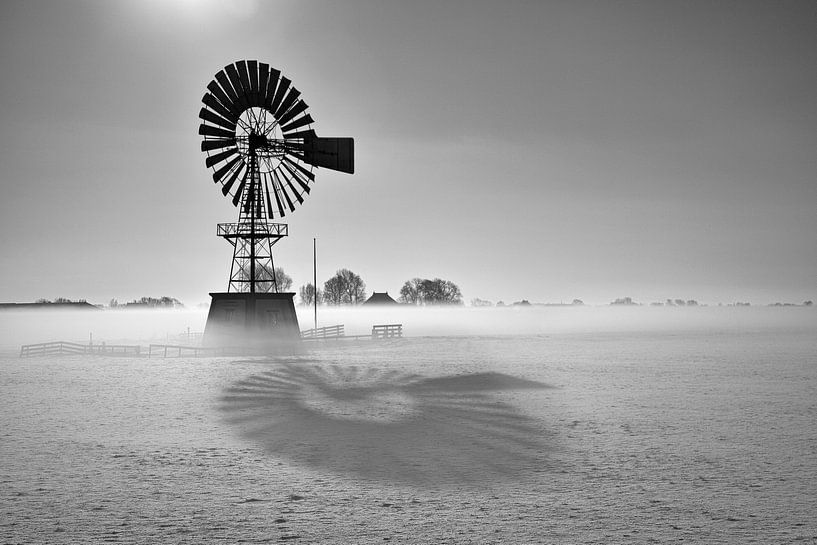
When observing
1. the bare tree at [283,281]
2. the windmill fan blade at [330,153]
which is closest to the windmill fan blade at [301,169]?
the windmill fan blade at [330,153]

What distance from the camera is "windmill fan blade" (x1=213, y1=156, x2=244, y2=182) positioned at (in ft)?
126

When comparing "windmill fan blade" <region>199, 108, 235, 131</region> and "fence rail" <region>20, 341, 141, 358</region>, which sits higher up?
"windmill fan blade" <region>199, 108, 235, 131</region>

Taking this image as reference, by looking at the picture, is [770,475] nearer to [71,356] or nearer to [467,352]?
[467,352]

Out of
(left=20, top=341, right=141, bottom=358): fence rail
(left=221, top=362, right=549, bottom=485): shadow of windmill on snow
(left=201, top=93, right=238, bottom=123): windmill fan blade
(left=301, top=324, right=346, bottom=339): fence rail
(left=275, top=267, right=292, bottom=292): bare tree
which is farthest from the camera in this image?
(left=275, top=267, right=292, bottom=292): bare tree

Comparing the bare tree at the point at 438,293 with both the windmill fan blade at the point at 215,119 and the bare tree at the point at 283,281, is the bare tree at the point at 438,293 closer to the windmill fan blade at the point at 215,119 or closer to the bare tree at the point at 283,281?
the bare tree at the point at 283,281

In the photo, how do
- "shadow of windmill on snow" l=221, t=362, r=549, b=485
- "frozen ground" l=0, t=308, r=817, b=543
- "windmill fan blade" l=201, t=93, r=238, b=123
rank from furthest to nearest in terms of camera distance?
"windmill fan blade" l=201, t=93, r=238, b=123 → "shadow of windmill on snow" l=221, t=362, r=549, b=485 → "frozen ground" l=0, t=308, r=817, b=543

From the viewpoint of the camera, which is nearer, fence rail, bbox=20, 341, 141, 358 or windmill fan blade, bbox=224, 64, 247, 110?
windmill fan blade, bbox=224, 64, 247, 110

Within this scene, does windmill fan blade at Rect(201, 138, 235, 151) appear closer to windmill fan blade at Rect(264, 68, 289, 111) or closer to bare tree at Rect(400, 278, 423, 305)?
windmill fan blade at Rect(264, 68, 289, 111)

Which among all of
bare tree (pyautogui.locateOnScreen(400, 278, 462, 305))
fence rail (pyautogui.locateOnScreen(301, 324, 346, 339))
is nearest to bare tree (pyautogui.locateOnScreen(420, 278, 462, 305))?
bare tree (pyautogui.locateOnScreen(400, 278, 462, 305))

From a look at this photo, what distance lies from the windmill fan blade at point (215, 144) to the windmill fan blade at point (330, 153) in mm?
4099

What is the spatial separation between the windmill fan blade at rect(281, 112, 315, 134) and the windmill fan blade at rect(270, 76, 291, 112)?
1.18 metres

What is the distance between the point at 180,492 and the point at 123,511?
1.10 metres

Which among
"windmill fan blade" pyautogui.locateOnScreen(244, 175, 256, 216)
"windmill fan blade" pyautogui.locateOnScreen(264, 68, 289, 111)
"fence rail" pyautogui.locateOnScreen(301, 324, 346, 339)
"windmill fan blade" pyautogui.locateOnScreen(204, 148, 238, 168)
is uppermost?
"windmill fan blade" pyautogui.locateOnScreen(264, 68, 289, 111)

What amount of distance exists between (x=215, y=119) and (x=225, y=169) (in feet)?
9.37
